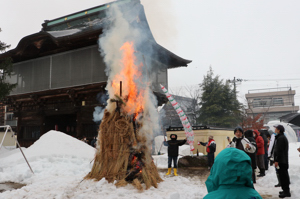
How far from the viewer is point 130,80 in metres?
8.49

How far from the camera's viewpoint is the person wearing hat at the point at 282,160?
6148 mm

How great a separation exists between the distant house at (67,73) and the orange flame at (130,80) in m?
7.28

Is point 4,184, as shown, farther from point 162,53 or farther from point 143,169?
point 162,53

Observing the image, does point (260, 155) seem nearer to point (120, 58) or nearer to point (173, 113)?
point (120, 58)

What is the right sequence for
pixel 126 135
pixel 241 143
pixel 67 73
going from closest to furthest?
pixel 241 143
pixel 126 135
pixel 67 73

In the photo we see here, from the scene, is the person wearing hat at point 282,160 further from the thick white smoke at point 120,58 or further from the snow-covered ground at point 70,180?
the thick white smoke at point 120,58

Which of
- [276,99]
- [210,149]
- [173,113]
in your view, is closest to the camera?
[210,149]

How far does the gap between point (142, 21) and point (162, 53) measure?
3139 mm

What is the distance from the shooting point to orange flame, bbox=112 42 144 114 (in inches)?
326

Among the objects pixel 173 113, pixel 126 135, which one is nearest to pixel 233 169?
pixel 126 135

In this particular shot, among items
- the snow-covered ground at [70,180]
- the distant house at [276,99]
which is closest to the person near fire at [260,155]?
the snow-covered ground at [70,180]

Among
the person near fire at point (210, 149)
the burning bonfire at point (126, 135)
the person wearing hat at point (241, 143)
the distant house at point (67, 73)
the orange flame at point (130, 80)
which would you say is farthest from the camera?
the distant house at point (67, 73)

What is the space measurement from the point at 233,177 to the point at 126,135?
19.3ft

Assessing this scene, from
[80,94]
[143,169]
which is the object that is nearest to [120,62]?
[143,169]
